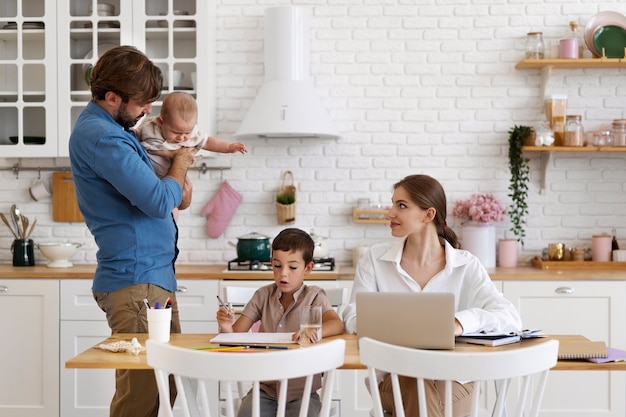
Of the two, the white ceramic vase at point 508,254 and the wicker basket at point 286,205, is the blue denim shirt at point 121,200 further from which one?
the white ceramic vase at point 508,254

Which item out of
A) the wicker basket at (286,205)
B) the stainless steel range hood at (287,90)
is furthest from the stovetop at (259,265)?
the stainless steel range hood at (287,90)

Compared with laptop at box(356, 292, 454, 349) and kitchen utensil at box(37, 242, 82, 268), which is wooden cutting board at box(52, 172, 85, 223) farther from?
laptop at box(356, 292, 454, 349)

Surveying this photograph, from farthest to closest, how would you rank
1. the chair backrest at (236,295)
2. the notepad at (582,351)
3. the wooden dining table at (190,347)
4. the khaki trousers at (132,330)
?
the chair backrest at (236,295) → the khaki trousers at (132,330) → the notepad at (582,351) → the wooden dining table at (190,347)

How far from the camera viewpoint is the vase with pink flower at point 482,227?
496 cm

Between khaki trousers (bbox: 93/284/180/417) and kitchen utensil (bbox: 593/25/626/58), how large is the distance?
3247mm

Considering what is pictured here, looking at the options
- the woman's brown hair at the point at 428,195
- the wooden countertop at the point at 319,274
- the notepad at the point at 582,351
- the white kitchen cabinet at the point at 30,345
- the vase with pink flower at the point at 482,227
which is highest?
the woman's brown hair at the point at 428,195

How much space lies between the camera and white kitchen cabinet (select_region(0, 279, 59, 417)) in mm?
4723

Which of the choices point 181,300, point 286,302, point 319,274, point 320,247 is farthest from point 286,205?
point 286,302

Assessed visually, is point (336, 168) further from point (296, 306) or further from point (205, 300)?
point (296, 306)

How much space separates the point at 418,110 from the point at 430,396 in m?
2.97

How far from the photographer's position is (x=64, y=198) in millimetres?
5309

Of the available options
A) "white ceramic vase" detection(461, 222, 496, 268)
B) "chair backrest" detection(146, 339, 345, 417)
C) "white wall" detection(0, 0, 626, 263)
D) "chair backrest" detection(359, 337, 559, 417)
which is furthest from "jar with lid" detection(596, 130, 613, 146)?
"chair backrest" detection(146, 339, 345, 417)

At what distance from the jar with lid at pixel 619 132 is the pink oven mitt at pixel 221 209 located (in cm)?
225

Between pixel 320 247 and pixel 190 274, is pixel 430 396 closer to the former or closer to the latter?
pixel 190 274
